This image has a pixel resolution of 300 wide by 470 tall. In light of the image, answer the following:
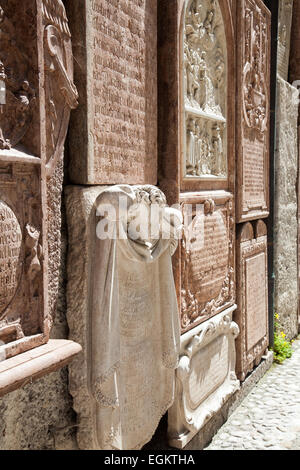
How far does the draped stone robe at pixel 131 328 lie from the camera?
207 centimetres

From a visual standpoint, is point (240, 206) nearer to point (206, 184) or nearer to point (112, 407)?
point (206, 184)

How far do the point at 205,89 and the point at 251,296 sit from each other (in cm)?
186

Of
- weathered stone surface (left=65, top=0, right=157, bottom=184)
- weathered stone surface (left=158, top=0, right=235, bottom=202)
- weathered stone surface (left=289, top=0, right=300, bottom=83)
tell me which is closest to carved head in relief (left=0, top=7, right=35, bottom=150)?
weathered stone surface (left=65, top=0, right=157, bottom=184)

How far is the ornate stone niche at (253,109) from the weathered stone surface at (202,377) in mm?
947

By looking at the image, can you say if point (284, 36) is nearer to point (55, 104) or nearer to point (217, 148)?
point (217, 148)

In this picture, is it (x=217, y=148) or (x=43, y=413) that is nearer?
(x=43, y=413)

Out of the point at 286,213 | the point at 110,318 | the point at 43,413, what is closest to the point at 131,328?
the point at 110,318

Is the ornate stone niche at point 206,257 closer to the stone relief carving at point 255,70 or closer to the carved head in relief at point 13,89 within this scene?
the stone relief carving at point 255,70

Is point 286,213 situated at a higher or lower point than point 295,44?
lower

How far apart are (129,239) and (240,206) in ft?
6.06

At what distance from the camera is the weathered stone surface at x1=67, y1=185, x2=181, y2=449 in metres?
2.06

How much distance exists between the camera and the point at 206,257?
3.32 metres

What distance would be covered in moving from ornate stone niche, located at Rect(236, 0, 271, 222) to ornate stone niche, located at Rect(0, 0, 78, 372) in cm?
229

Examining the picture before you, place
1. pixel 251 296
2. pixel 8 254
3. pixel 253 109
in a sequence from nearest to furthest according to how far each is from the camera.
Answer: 1. pixel 8 254
2. pixel 253 109
3. pixel 251 296
